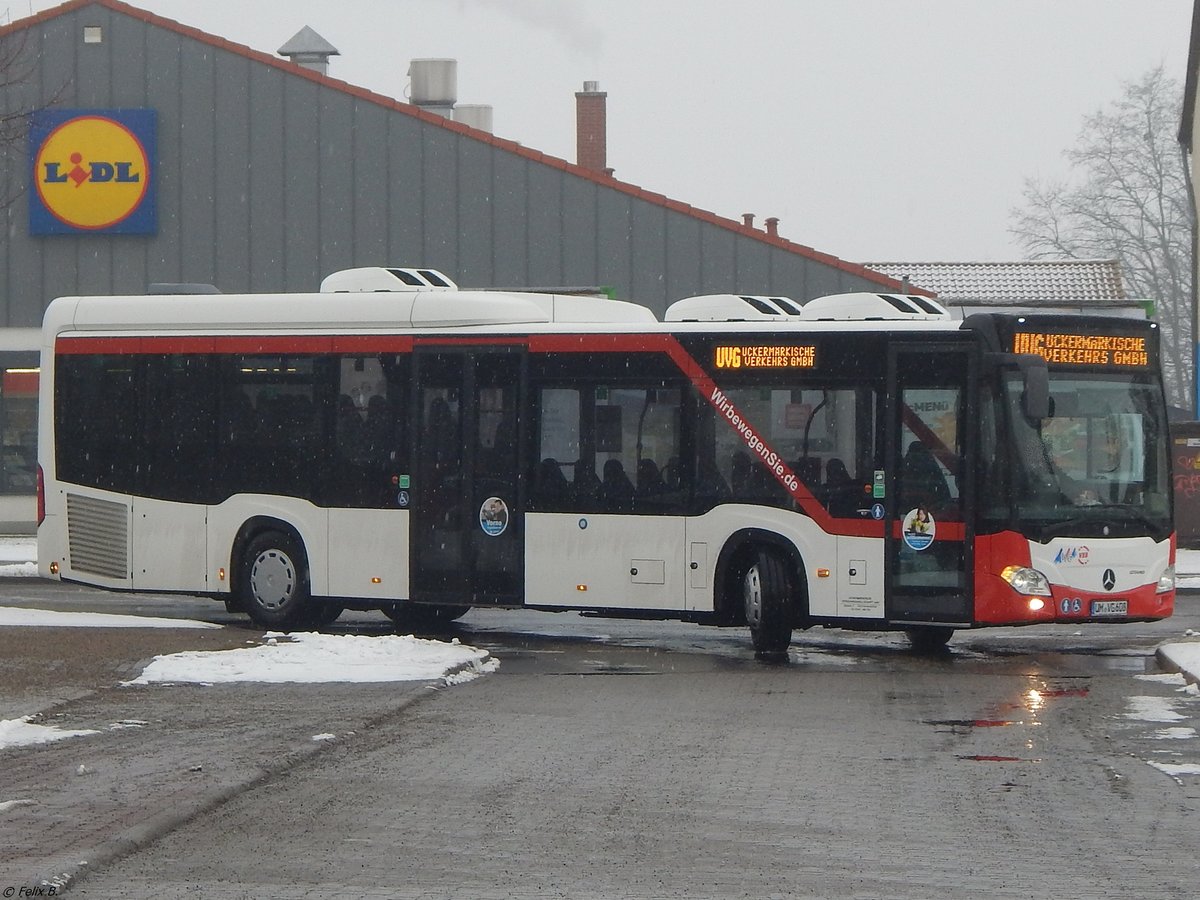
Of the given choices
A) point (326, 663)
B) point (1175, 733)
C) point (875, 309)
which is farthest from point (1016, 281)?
point (1175, 733)

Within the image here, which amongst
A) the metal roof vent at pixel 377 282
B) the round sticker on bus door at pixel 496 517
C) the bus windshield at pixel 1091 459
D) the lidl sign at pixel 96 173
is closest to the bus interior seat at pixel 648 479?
the round sticker on bus door at pixel 496 517

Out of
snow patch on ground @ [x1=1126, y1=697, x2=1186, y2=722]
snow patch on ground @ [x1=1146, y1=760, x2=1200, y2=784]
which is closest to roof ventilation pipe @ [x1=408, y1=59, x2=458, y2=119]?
snow patch on ground @ [x1=1126, y1=697, x2=1186, y2=722]

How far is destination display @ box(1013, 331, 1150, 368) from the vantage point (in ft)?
51.8

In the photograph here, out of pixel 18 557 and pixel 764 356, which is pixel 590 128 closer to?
pixel 18 557

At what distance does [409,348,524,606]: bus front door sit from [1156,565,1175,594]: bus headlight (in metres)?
5.39

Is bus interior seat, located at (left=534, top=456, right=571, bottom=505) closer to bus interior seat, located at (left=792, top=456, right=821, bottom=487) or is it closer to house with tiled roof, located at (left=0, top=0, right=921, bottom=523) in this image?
bus interior seat, located at (left=792, top=456, right=821, bottom=487)

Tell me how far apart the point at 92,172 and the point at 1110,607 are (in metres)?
23.7

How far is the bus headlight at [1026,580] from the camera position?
1539 centimetres

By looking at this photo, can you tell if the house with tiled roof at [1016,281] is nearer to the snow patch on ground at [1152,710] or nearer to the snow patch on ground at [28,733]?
the snow patch on ground at [1152,710]

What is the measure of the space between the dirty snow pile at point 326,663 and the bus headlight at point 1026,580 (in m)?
4.11

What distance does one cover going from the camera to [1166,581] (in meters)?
15.8

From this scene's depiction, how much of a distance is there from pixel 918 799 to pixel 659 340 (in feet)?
26.5

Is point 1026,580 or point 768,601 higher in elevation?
point 1026,580

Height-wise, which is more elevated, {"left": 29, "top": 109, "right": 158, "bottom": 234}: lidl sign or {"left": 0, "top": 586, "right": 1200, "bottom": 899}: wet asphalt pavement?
{"left": 29, "top": 109, "right": 158, "bottom": 234}: lidl sign
